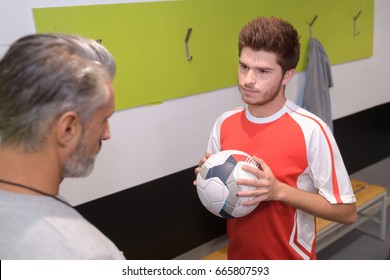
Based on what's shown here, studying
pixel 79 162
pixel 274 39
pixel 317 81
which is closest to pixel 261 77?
pixel 274 39

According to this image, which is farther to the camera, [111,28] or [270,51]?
[111,28]

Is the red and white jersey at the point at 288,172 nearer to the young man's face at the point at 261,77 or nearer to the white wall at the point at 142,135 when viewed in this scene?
the young man's face at the point at 261,77

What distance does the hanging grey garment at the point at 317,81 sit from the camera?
242 cm

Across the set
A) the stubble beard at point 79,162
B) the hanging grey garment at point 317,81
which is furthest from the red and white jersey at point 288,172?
the hanging grey garment at point 317,81

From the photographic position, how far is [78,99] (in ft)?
2.15

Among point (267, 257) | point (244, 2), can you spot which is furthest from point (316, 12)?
point (267, 257)

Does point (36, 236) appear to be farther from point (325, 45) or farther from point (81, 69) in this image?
point (325, 45)

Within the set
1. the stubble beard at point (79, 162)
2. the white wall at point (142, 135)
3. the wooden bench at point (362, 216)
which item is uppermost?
the stubble beard at point (79, 162)

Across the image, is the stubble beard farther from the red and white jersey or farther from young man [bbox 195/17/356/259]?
the red and white jersey

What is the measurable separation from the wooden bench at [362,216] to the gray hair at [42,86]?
187cm

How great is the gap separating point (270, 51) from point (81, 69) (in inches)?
27.7

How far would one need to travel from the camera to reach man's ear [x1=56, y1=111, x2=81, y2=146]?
65 cm

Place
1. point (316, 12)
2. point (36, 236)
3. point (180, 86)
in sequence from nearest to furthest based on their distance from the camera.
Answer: point (36, 236) → point (180, 86) → point (316, 12)

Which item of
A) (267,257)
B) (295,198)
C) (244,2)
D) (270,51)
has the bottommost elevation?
(267,257)
